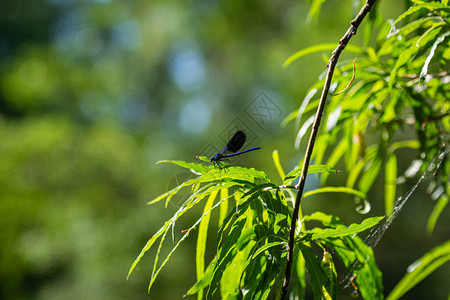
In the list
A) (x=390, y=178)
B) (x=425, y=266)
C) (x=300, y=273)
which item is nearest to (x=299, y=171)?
(x=300, y=273)

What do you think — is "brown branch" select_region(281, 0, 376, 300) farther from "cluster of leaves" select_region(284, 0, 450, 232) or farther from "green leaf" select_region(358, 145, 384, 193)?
"green leaf" select_region(358, 145, 384, 193)

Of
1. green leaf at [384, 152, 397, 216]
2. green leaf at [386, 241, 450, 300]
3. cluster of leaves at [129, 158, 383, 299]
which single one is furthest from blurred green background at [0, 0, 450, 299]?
cluster of leaves at [129, 158, 383, 299]

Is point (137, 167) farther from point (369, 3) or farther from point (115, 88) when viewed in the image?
point (369, 3)

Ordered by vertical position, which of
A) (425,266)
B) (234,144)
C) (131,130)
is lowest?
(425,266)

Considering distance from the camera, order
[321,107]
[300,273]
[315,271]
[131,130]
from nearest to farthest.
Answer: [321,107] → [315,271] → [300,273] → [131,130]

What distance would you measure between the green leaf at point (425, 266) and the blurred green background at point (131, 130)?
225 cm

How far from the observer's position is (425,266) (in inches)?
22.2

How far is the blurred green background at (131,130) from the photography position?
337 centimetres

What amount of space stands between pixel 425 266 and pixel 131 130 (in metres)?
3.96

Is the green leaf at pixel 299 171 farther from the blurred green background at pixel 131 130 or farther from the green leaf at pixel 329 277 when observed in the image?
the blurred green background at pixel 131 130

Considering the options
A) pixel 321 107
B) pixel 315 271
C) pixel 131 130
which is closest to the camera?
pixel 321 107

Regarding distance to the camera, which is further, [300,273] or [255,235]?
[300,273]

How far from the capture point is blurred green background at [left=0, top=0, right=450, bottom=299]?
3.37m

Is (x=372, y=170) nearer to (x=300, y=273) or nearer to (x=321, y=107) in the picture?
(x=300, y=273)
